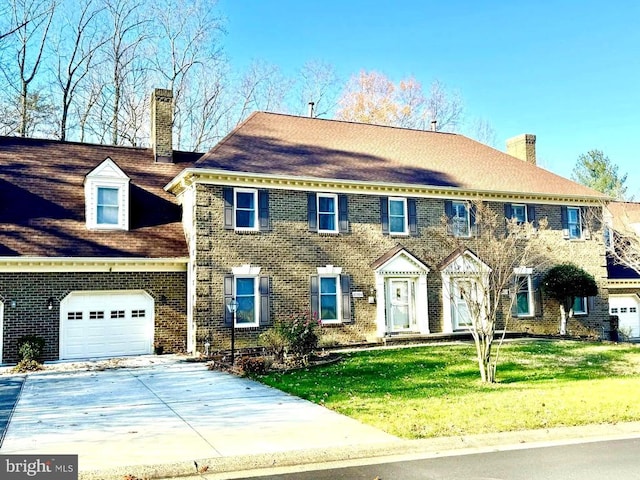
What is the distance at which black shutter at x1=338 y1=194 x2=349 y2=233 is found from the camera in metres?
20.7

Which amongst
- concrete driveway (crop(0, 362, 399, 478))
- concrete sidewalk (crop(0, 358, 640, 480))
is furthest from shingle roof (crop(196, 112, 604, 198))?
concrete sidewalk (crop(0, 358, 640, 480))

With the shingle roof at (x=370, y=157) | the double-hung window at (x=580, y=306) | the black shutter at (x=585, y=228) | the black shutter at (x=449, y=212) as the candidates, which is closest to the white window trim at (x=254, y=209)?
the shingle roof at (x=370, y=157)

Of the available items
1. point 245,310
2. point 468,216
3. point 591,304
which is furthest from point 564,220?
point 245,310

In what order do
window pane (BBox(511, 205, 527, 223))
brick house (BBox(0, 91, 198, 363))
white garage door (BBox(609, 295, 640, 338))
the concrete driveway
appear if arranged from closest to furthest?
the concrete driveway
brick house (BBox(0, 91, 198, 363))
window pane (BBox(511, 205, 527, 223))
white garage door (BBox(609, 295, 640, 338))

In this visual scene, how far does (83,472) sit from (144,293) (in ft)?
40.9

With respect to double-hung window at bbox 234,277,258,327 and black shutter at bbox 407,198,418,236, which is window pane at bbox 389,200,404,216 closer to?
black shutter at bbox 407,198,418,236

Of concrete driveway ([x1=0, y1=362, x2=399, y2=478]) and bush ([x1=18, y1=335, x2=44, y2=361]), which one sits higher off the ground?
bush ([x1=18, y1=335, x2=44, y2=361])

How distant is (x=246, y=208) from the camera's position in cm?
1948

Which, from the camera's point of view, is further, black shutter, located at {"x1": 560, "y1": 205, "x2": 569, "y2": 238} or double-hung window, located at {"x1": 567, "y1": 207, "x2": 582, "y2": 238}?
double-hung window, located at {"x1": 567, "y1": 207, "x2": 582, "y2": 238}

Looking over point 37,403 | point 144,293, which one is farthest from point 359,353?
point 37,403

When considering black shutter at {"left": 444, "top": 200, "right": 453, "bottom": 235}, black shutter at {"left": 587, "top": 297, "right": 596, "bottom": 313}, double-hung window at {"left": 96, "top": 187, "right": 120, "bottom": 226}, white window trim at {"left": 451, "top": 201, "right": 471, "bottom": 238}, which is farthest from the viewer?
black shutter at {"left": 587, "top": 297, "right": 596, "bottom": 313}

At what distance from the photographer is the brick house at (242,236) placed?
17953mm

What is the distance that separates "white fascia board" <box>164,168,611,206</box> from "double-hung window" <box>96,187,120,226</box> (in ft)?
6.73

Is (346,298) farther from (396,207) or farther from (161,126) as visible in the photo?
(161,126)
